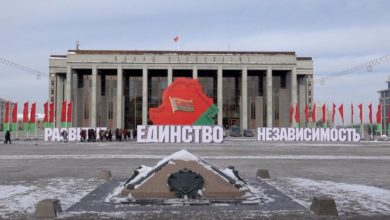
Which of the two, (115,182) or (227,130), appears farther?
(227,130)

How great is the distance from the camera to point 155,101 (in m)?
78.6

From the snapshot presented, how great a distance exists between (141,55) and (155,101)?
31.3ft

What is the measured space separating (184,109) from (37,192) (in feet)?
117

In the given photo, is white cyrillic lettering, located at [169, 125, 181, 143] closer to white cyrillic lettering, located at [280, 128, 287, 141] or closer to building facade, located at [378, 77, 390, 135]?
white cyrillic lettering, located at [280, 128, 287, 141]

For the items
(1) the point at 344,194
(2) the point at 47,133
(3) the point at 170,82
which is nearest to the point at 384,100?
(3) the point at 170,82

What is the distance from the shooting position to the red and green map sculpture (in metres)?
45.2

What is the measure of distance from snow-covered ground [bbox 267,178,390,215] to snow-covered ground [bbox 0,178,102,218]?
15.0ft

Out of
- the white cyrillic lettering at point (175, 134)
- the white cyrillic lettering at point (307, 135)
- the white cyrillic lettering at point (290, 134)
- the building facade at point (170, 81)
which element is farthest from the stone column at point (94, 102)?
the white cyrillic lettering at point (307, 135)

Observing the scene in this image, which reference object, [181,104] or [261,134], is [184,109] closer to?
[181,104]

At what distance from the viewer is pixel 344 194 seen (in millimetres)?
9812

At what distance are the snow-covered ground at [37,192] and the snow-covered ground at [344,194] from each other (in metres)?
4.56

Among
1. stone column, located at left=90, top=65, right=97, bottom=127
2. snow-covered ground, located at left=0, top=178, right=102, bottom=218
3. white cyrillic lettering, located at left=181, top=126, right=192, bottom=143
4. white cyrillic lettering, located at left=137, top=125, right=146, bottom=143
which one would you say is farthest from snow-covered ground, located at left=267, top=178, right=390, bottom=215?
stone column, located at left=90, top=65, right=97, bottom=127

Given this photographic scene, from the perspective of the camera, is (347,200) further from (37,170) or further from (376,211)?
(37,170)

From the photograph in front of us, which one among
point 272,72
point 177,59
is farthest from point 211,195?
point 272,72
